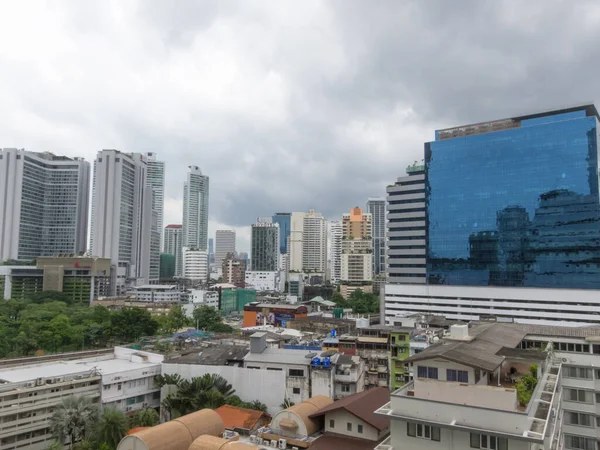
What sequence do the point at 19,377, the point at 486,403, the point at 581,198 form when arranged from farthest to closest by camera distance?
the point at 581,198
the point at 19,377
the point at 486,403

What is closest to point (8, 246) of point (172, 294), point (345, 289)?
point (172, 294)

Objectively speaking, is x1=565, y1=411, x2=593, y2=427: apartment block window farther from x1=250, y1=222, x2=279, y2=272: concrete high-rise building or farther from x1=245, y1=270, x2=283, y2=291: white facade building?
x1=250, y1=222, x2=279, y2=272: concrete high-rise building

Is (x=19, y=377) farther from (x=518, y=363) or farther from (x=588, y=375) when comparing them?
(x=588, y=375)

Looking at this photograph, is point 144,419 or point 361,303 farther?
point 361,303

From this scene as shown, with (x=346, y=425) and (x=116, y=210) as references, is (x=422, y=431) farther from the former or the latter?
(x=116, y=210)

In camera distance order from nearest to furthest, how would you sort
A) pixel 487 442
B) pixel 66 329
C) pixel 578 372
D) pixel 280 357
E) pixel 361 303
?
pixel 487 442
pixel 578 372
pixel 280 357
pixel 66 329
pixel 361 303

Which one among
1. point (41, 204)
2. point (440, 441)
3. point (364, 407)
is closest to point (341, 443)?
point (364, 407)

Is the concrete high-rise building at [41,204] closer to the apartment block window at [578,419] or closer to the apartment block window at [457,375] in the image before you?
A: the apartment block window at [457,375]
